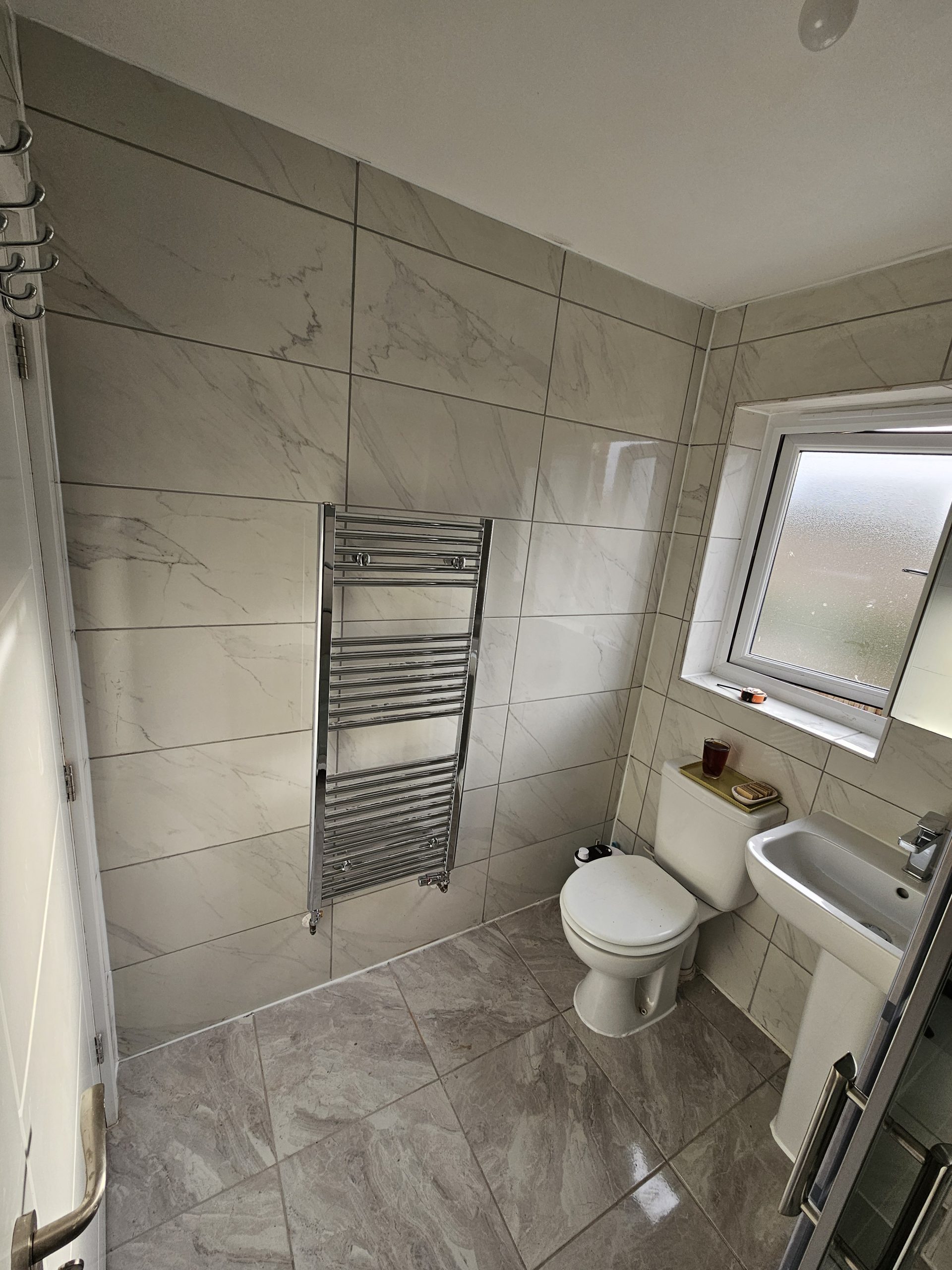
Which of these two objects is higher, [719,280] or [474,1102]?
[719,280]

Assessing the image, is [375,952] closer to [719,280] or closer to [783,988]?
[783,988]

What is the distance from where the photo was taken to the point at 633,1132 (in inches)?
59.4

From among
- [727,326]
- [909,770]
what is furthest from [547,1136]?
[727,326]

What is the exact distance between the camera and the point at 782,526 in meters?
1.96

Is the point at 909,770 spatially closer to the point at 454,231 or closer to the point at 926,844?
the point at 926,844

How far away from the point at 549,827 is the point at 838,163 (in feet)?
6.66

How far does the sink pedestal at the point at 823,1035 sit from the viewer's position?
4.42 ft

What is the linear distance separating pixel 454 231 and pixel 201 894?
1.86m

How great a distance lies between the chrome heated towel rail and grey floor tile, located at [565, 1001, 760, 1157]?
2.40ft

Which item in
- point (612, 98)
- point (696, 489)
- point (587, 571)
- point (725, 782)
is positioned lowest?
point (725, 782)

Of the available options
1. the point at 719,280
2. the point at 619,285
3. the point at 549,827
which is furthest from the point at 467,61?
the point at 549,827

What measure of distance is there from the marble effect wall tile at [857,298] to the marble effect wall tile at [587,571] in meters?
0.73

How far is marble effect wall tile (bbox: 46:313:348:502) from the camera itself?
1.12 m

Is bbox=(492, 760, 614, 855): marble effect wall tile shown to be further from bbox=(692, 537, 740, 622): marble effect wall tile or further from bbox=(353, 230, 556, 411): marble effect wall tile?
bbox=(353, 230, 556, 411): marble effect wall tile
